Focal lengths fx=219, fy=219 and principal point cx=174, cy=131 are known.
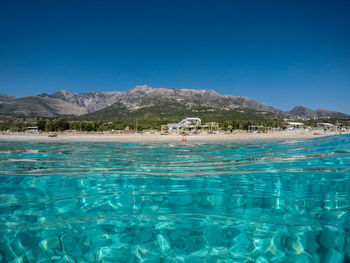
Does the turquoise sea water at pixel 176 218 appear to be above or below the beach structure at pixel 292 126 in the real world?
below

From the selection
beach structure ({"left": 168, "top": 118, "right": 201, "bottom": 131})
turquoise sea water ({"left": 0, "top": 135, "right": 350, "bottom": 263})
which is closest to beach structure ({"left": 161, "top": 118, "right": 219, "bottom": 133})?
beach structure ({"left": 168, "top": 118, "right": 201, "bottom": 131})

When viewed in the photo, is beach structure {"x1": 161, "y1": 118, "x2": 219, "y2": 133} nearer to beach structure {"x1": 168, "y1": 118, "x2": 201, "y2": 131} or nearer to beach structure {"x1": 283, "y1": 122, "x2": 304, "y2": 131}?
beach structure {"x1": 168, "y1": 118, "x2": 201, "y2": 131}

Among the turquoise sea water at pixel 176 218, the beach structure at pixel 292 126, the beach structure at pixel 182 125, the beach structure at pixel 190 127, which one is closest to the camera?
the turquoise sea water at pixel 176 218

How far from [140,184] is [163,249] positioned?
2456mm

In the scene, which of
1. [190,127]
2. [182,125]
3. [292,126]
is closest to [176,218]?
[190,127]

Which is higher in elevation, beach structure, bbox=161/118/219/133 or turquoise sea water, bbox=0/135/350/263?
beach structure, bbox=161/118/219/133

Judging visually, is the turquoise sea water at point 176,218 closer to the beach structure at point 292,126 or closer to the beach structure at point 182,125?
the beach structure at point 182,125

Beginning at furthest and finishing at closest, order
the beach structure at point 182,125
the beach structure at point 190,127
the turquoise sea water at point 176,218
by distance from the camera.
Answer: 1. the beach structure at point 182,125
2. the beach structure at point 190,127
3. the turquoise sea water at point 176,218

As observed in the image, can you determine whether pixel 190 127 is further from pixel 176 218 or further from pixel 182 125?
pixel 176 218

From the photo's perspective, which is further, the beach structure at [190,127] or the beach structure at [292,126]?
the beach structure at [292,126]

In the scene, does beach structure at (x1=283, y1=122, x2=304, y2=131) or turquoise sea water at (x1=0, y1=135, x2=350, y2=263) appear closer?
turquoise sea water at (x1=0, y1=135, x2=350, y2=263)

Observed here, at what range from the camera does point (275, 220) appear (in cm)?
348

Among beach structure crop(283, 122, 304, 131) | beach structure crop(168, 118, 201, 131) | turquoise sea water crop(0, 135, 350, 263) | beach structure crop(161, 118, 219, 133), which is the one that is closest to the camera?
turquoise sea water crop(0, 135, 350, 263)

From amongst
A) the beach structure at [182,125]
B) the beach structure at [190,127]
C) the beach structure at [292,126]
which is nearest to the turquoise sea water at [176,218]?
the beach structure at [190,127]
